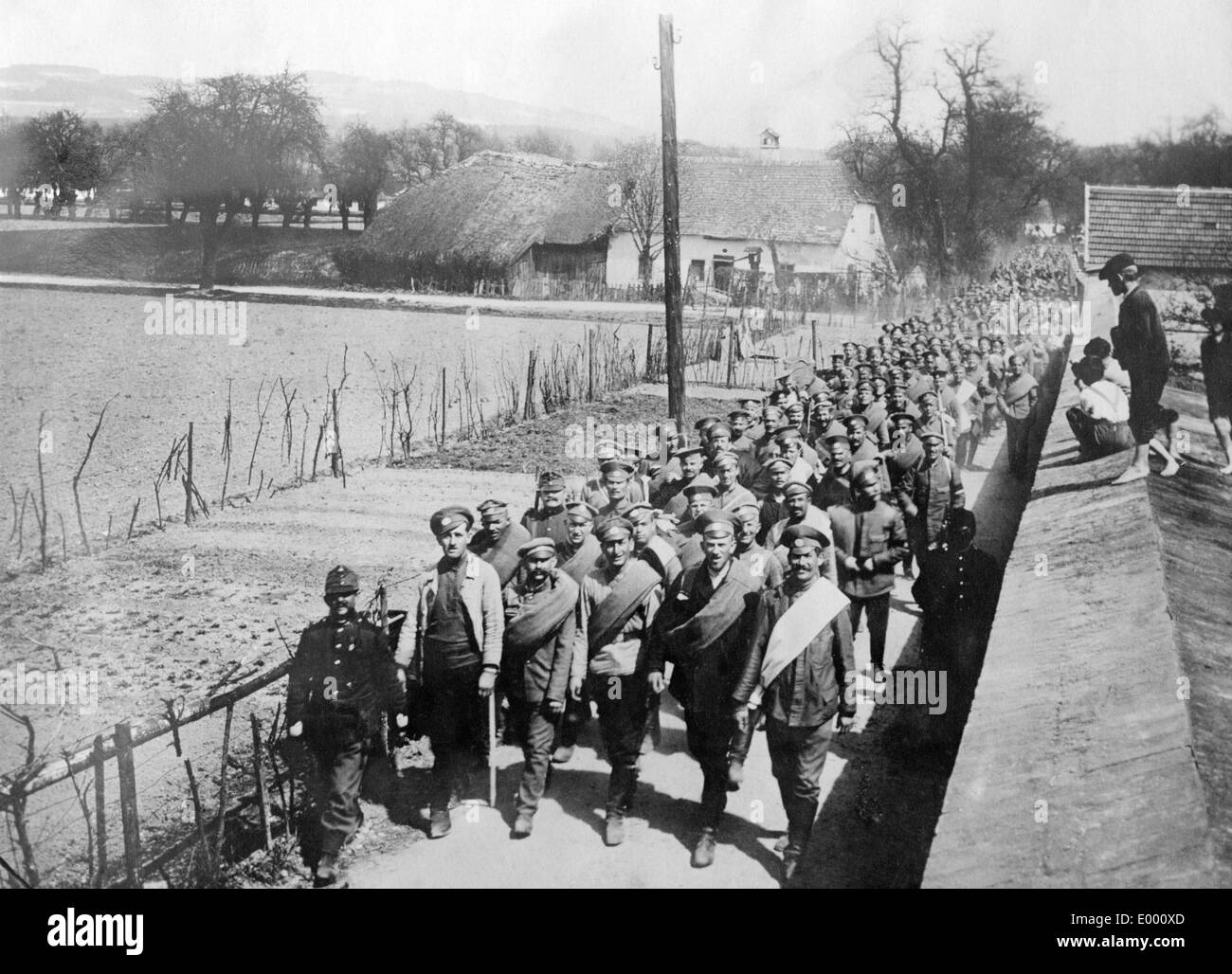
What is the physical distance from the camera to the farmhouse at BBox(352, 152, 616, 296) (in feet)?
116

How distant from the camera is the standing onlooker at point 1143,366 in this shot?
310 inches

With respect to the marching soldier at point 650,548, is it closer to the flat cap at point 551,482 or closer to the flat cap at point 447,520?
the flat cap at point 551,482

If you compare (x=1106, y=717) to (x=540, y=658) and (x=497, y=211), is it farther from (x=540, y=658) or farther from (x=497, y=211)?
(x=497, y=211)

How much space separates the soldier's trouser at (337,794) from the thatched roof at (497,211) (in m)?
31.3

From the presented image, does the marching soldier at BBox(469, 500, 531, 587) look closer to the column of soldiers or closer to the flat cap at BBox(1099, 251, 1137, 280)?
the column of soldiers

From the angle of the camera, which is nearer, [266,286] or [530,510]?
[530,510]

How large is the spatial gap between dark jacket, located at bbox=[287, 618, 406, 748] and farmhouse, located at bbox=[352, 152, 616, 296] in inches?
1208

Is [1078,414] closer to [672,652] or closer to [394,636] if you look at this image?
[672,652]

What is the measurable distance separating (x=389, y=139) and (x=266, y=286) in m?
7.49

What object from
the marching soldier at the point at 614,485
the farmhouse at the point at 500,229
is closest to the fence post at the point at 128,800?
the marching soldier at the point at 614,485

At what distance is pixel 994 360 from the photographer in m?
14.9

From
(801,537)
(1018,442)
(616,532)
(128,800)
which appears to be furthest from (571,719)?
(1018,442)
